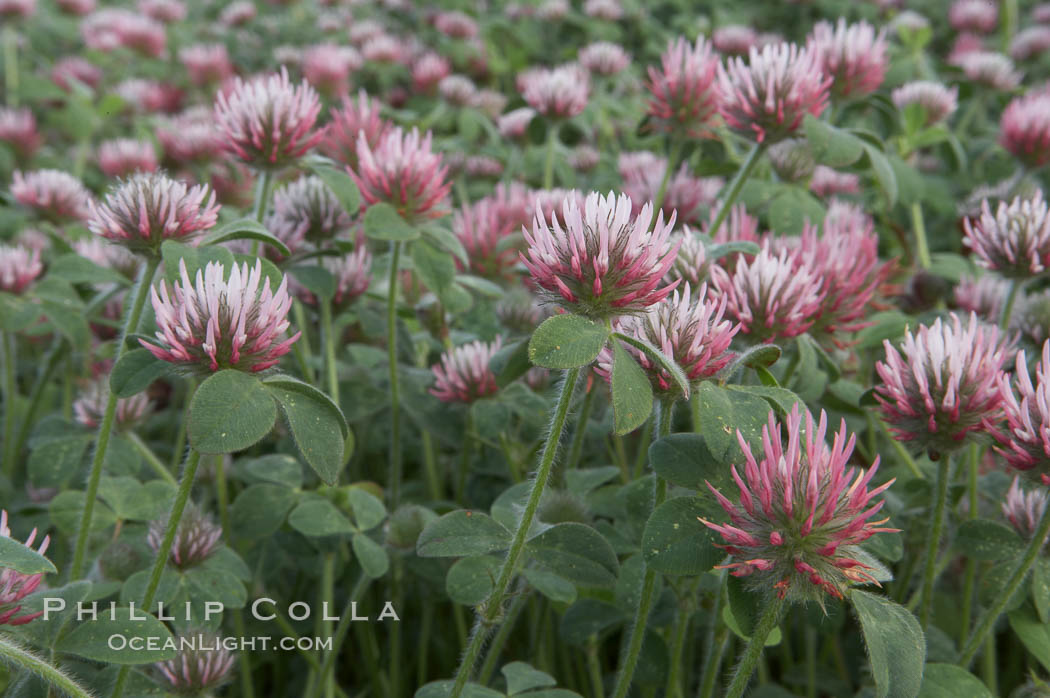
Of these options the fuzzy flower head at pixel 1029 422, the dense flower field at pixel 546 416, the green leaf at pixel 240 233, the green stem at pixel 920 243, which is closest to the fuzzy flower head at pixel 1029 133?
the dense flower field at pixel 546 416

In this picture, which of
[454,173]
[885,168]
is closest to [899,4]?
[454,173]

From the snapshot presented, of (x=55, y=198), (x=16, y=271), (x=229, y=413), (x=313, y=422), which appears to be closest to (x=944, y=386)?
(x=313, y=422)

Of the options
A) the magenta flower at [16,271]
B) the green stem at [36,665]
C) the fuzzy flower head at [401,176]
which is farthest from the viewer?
the magenta flower at [16,271]

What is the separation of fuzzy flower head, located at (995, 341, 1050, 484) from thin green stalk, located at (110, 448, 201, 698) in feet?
4.00

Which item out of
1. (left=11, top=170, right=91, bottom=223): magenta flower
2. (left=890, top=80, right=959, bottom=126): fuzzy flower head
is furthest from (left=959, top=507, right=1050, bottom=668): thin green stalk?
(left=11, top=170, right=91, bottom=223): magenta flower

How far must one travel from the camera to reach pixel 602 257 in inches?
49.9

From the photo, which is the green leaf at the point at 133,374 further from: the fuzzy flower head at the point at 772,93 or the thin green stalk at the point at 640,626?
the fuzzy flower head at the point at 772,93

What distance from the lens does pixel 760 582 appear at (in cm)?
126

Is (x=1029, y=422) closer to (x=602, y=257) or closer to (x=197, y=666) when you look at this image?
(x=602, y=257)

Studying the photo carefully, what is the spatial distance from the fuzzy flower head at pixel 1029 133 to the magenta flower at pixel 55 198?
9.58 feet

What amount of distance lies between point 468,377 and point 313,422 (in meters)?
0.75

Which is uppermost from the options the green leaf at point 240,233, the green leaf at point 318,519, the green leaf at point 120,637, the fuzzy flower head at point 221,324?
the green leaf at point 240,233

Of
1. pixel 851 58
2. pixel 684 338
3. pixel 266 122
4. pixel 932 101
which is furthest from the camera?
pixel 932 101

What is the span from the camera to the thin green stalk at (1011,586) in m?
1.44
